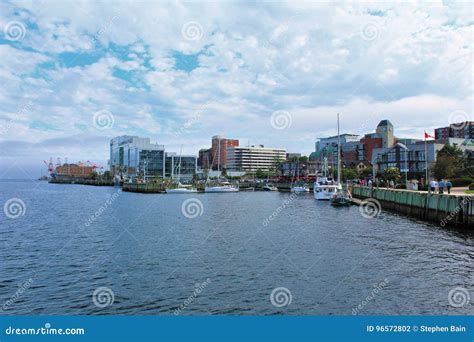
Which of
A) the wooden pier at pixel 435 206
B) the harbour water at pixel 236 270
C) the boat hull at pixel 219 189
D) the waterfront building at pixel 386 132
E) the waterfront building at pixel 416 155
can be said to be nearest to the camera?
Result: the harbour water at pixel 236 270

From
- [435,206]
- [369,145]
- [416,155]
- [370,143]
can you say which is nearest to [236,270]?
[435,206]

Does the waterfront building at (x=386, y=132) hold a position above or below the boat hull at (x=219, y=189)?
above

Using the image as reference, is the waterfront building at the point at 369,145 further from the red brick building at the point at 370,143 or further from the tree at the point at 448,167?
the tree at the point at 448,167

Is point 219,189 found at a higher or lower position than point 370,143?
lower

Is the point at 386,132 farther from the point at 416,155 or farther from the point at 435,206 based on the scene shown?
the point at 435,206

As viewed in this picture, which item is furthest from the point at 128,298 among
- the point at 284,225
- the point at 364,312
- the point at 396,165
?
the point at 396,165

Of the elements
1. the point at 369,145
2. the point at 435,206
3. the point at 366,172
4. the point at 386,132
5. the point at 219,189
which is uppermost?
the point at 386,132

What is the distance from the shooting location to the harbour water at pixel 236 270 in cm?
1717

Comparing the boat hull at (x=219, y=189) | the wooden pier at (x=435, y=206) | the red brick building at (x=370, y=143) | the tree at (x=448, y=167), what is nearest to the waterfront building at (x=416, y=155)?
the tree at (x=448, y=167)

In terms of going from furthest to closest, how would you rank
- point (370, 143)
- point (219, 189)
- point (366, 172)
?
1. point (370, 143)
2. point (366, 172)
3. point (219, 189)

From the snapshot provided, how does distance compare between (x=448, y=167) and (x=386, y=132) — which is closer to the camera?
(x=448, y=167)

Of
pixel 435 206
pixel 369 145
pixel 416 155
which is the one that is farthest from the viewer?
pixel 369 145

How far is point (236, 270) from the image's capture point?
2277cm

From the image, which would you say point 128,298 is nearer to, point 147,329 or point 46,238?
point 147,329
